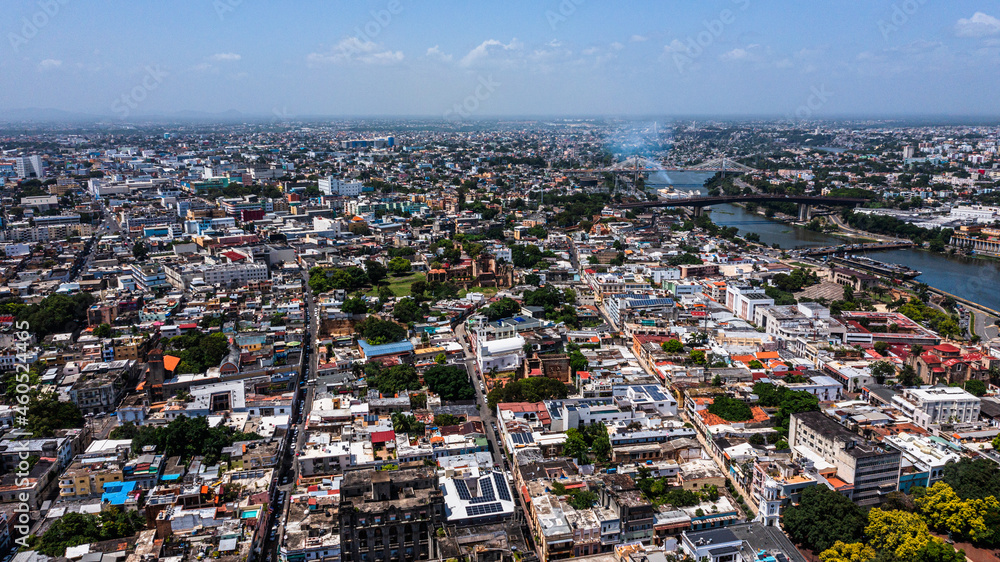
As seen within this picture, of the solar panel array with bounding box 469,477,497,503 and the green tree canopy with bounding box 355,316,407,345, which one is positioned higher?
the green tree canopy with bounding box 355,316,407,345

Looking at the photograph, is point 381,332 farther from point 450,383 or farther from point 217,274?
point 217,274

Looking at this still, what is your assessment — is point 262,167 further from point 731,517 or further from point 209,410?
point 731,517

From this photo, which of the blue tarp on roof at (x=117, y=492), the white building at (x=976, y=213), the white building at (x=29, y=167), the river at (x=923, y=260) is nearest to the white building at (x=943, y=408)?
the river at (x=923, y=260)

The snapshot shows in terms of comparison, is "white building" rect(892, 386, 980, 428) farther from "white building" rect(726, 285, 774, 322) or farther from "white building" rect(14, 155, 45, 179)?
"white building" rect(14, 155, 45, 179)

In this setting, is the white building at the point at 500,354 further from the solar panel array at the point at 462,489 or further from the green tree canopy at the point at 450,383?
the solar panel array at the point at 462,489

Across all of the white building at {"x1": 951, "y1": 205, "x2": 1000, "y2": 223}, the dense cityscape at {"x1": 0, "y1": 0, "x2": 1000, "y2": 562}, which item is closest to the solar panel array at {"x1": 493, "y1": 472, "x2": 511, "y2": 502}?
the dense cityscape at {"x1": 0, "y1": 0, "x2": 1000, "y2": 562}

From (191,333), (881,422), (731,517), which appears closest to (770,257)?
(881,422)

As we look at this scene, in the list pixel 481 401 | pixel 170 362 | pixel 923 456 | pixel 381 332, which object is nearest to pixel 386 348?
pixel 381 332
